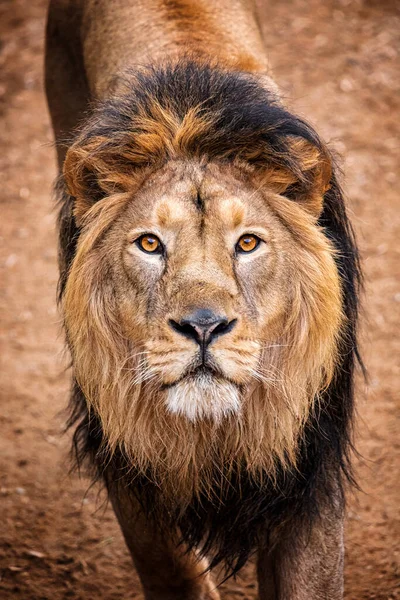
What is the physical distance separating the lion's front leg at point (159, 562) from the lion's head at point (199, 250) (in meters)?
0.41

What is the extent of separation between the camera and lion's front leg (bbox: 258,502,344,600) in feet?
11.7

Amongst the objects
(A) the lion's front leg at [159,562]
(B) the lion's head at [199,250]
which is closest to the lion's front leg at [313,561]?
(B) the lion's head at [199,250]

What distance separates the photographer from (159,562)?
13.0 ft

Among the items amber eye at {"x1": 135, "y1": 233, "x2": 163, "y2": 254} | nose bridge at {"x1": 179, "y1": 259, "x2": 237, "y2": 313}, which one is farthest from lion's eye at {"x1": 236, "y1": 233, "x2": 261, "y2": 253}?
amber eye at {"x1": 135, "y1": 233, "x2": 163, "y2": 254}

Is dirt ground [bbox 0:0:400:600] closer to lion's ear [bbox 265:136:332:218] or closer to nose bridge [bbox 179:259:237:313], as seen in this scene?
lion's ear [bbox 265:136:332:218]

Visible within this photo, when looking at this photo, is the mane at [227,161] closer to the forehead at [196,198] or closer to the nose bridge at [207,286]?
the forehead at [196,198]

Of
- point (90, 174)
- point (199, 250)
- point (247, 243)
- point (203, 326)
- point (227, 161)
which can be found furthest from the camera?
point (90, 174)

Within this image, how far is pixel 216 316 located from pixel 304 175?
78cm

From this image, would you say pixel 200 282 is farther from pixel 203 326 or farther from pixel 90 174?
pixel 90 174

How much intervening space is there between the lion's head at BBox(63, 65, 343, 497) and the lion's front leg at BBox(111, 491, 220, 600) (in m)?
0.41

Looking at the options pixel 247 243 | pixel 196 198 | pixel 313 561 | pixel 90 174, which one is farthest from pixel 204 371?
pixel 313 561

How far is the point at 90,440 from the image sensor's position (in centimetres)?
383

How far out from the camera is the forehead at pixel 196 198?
3.17 meters

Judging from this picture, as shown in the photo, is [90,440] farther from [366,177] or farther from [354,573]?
[366,177]
